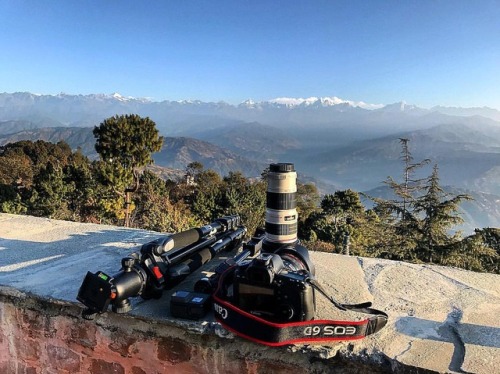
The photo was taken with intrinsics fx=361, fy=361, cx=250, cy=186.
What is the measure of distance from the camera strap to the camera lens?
58 cm

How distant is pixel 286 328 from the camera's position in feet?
5.20

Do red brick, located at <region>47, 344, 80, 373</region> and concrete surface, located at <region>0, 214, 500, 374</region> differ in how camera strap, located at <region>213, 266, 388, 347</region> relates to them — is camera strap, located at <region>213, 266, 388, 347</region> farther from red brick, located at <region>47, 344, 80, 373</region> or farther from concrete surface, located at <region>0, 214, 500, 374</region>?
red brick, located at <region>47, 344, 80, 373</region>

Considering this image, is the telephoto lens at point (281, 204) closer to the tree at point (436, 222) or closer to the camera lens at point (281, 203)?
the camera lens at point (281, 203)

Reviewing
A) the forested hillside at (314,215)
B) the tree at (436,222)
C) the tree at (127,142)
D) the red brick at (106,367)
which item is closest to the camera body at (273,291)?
the red brick at (106,367)

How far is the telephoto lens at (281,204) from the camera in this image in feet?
7.03

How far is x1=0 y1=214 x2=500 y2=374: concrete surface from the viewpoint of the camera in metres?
1.66

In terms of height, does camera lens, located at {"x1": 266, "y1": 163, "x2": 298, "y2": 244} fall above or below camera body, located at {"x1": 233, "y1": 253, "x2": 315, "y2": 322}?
above

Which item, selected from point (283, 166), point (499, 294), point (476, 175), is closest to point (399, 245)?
point (499, 294)

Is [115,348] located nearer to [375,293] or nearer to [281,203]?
[281,203]

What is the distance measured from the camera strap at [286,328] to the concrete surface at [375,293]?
0.22 feet

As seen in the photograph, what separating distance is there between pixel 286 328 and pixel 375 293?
101cm

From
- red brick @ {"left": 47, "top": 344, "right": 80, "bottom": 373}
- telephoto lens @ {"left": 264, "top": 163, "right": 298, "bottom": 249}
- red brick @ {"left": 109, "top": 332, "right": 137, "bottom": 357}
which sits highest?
telephoto lens @ {"left": 264, "top": 163, "right": 298, "bottom": 249}

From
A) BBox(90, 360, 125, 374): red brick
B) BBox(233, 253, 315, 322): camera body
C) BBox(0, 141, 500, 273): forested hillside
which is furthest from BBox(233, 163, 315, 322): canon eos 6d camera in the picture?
BBox(0, 141, 500, 273): forested hillside

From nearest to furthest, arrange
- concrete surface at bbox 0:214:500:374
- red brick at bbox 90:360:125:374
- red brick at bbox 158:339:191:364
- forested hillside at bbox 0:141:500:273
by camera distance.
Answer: concrete surface at bbox 0:214:500:374 < red brick at bbox 158:339:191:364 < red brick at bbox 90:360:125:374 < forested hillside at bbox 0:141:500:273
